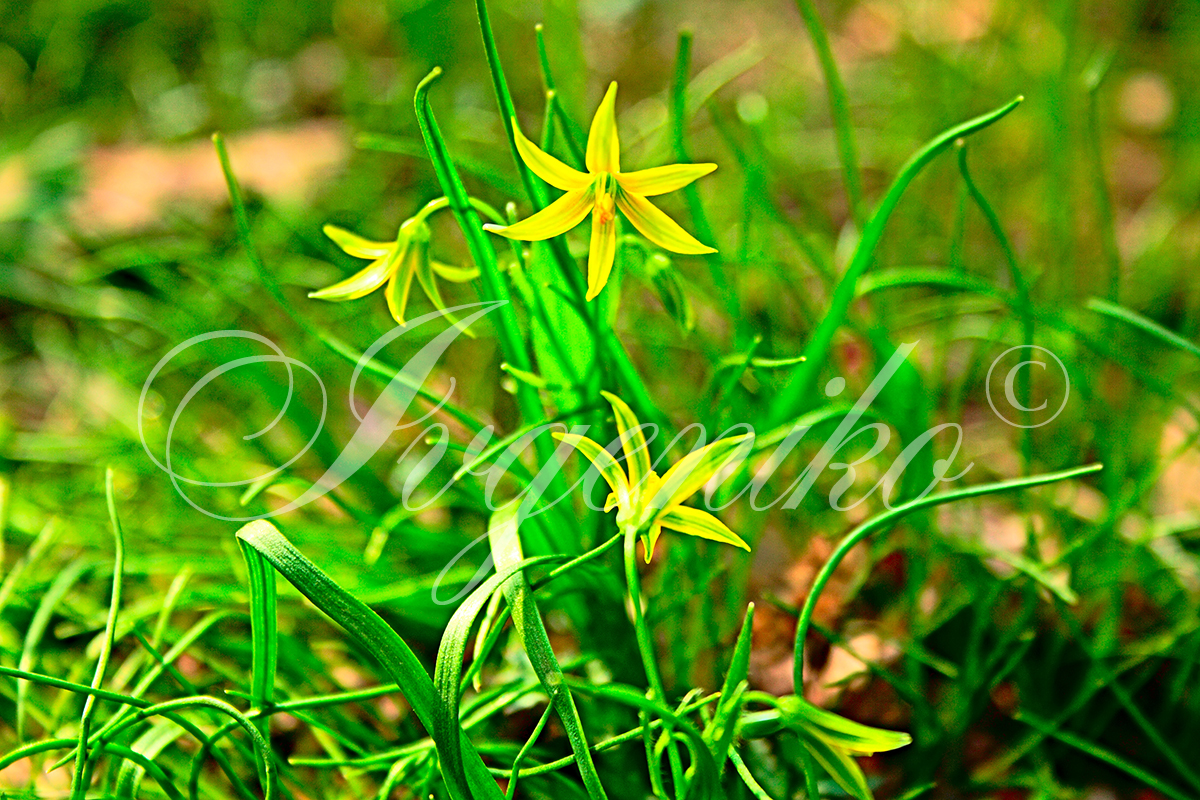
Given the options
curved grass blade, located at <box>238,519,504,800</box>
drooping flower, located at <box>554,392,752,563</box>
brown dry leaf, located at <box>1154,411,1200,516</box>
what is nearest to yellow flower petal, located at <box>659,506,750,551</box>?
drooping flower, located at <box>554,392,752,563</box>

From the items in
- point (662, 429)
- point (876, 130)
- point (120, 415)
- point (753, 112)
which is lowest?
point (662, 429)

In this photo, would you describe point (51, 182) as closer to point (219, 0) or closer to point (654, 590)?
point (219, 0)

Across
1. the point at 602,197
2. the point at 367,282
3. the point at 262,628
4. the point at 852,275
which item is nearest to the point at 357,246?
the point at 367,282

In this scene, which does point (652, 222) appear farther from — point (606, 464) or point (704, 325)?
point (704, 325)

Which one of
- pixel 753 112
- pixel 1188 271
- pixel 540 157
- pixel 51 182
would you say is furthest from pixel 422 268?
pixel 51 182

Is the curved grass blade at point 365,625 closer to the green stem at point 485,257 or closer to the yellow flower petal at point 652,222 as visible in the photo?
the green stem at point 485,257

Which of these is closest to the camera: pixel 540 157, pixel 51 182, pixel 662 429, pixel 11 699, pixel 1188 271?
pixel 540 157

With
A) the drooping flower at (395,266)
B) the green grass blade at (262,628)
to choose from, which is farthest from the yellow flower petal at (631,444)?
the green grass blade at (262,628)

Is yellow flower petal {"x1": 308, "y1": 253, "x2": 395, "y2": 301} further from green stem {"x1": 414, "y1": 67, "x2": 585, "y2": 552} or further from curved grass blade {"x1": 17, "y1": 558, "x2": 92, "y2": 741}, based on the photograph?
curved grass blade {"x1": 17, "y1": 558, "x2": 92, "y2": 741}
